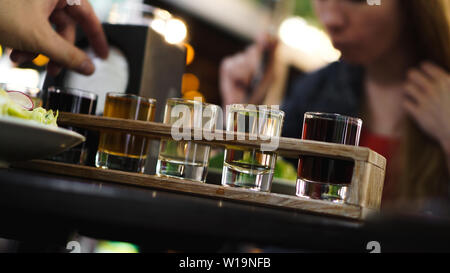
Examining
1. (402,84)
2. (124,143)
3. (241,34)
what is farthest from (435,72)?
(241,34)

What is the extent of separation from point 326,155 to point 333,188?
0.06m

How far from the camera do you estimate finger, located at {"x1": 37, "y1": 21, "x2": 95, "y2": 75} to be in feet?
2.74

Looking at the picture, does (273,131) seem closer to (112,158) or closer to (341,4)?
(112,158)

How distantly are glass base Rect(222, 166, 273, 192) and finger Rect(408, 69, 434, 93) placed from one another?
1121 millimetres

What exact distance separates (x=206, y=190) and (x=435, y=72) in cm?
A: 123

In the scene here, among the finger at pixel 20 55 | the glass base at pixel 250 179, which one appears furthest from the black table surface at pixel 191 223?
the finger at pixel 20 55

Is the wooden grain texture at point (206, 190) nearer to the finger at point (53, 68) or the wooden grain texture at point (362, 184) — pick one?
the wooden grain texture at point (362, 184)

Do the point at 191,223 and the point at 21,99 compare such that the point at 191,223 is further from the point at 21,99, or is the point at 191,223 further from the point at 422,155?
the point at 422,155

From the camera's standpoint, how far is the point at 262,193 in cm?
63

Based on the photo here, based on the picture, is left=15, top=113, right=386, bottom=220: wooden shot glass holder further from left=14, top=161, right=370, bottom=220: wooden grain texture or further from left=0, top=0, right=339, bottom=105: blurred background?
left=0, top=0, right=339, bottom=105: blurred background

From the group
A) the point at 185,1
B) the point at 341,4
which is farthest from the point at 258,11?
the point at 341,4

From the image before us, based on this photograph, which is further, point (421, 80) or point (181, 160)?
point (421, 80)

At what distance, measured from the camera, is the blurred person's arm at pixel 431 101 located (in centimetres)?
155
